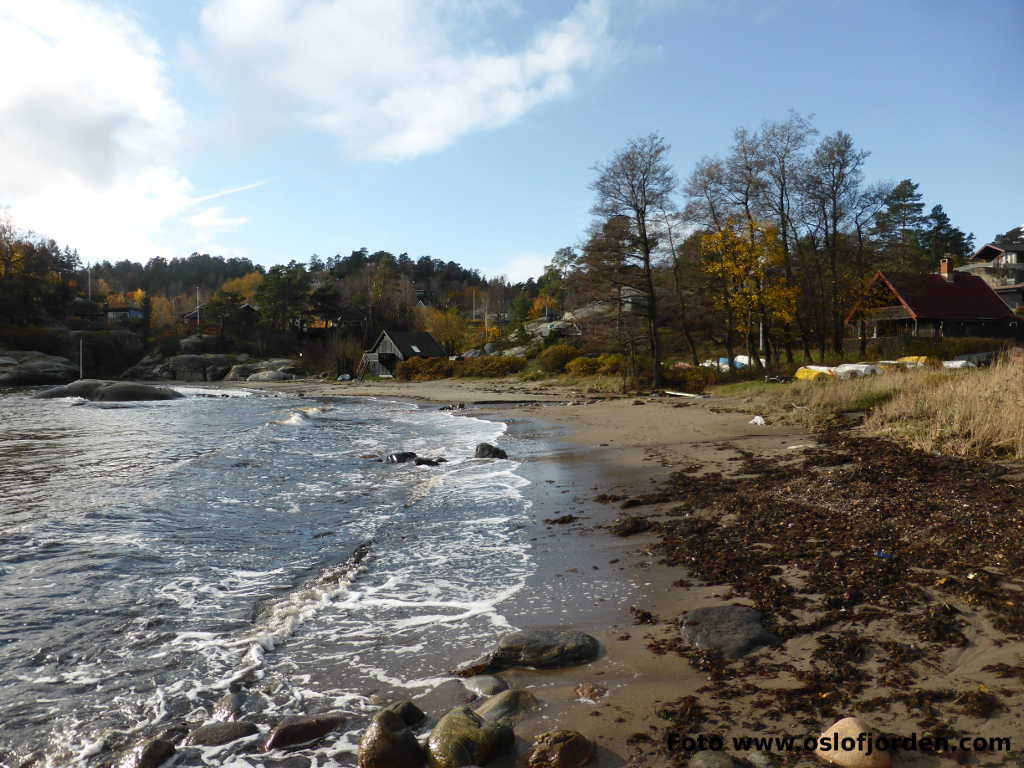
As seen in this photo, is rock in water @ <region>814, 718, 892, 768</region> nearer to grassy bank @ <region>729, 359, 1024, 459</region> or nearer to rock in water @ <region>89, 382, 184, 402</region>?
grassy bank @ <region>729, 359, 1024, 459</region>

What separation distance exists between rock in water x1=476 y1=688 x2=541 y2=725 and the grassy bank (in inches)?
318

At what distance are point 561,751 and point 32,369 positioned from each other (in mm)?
65515

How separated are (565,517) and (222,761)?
5520 millimetres

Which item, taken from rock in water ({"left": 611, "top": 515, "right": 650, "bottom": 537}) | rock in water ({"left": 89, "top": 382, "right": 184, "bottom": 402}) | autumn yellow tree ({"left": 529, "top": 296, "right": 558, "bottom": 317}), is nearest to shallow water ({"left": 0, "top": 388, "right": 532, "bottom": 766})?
rock in water ({"left": 611, "top": 515, "right": 650, "bottom": 537})

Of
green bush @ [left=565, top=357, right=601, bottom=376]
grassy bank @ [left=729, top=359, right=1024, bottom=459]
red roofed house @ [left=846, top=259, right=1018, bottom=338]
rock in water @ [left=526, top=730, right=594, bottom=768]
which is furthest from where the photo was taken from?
red roofed house @ [left=846, top=259, right=1018, bottom=338]

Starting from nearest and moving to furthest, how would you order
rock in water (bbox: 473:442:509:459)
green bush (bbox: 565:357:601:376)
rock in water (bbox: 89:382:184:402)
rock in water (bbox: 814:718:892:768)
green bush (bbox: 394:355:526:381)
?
rock in water (bbox: 814:718:892:768) < rock in water (bbox: 473:442:509:459) < rock in water (bbox: 89:382:184:402) < green bush (bbox: 565:357:601:376) < green bush (bbox: 394:355:526:381)

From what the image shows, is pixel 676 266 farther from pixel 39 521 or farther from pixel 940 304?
pixel 39 521

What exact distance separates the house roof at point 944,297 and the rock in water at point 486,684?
48651 millimetres

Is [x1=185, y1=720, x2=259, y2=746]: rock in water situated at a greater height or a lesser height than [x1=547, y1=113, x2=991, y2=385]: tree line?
lesser

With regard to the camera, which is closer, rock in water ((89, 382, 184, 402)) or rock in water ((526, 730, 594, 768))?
rock in water ((526, 730, 594, 768))

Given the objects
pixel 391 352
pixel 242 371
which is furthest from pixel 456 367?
pixel 242 371

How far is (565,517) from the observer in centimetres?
841

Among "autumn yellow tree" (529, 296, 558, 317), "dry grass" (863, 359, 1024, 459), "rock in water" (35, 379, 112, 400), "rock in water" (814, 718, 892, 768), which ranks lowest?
"rock in water" (814, 718, 892, 768)

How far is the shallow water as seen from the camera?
400 centimetres
